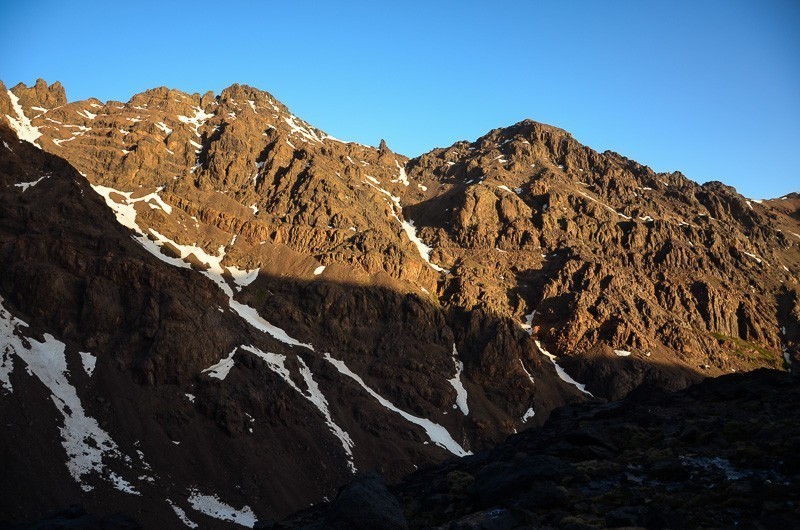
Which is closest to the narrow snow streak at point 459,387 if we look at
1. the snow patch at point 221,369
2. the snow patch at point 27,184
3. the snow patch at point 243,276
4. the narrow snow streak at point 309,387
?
the narrow snow streak at point 309,387

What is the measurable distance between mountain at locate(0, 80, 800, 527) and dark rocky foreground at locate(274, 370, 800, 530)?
55073 millimetres

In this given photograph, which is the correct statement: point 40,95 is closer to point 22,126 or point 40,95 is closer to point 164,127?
point 22,126

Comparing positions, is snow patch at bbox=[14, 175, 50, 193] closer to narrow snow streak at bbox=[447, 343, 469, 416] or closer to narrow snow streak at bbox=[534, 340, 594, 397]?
narrow snow streak at bbox=[447, 343, 469, 416]

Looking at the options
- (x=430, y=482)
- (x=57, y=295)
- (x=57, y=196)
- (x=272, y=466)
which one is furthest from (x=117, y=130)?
(x=430, y=482)

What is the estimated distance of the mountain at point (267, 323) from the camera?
82.7 m

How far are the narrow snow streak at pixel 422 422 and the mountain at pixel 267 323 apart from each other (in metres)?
0.60

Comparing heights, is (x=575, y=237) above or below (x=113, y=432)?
above

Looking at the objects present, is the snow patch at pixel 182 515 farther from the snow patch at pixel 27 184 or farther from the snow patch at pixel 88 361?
the snow patch at pixel 27 184

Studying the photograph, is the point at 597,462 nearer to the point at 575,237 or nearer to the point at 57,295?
the point at 57,295

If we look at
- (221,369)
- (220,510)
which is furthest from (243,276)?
(220,510)

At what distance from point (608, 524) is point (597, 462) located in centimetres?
730

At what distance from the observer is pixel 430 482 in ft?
123

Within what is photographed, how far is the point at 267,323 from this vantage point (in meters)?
131

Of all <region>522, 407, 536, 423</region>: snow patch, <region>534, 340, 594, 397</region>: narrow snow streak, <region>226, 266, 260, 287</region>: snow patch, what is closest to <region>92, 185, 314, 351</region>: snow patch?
<region>226, 266, 260, 287</region>: snow patch
